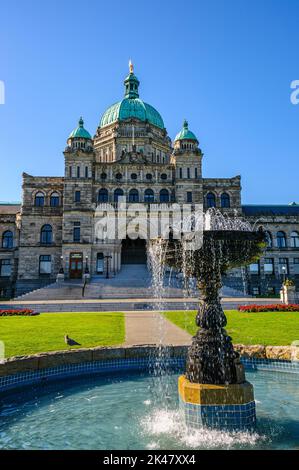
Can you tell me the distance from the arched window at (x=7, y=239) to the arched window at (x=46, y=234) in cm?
687

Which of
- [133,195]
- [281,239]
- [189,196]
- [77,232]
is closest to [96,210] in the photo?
[77,232]

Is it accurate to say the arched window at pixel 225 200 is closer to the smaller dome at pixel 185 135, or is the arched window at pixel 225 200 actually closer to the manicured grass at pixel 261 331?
the smaller dome at pixel 185 135

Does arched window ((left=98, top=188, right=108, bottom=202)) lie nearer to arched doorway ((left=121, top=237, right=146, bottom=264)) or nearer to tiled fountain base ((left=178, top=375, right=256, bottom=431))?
arched doorway ((left=121, top=237, right=146, bottom=264))

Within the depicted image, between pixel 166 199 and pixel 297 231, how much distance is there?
2143 centimetres

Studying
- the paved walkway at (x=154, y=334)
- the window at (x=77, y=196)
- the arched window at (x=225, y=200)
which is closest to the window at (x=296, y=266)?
the arched window at (x=225, y=200)

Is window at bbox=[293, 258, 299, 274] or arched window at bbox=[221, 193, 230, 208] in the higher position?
arched window at bbox=[221, 193, 230, 208]

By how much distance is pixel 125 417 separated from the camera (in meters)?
7.28

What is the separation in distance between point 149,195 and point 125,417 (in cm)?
4379

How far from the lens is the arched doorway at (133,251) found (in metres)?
50.0

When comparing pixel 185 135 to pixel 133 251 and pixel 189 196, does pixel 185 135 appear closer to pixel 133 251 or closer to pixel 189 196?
pixel 189 196

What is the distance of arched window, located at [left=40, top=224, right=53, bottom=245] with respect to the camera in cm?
4931

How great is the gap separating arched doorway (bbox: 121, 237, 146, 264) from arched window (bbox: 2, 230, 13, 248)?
1698 centimetres

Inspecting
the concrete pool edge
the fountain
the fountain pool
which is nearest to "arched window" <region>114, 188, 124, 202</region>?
the concrete pool edge
